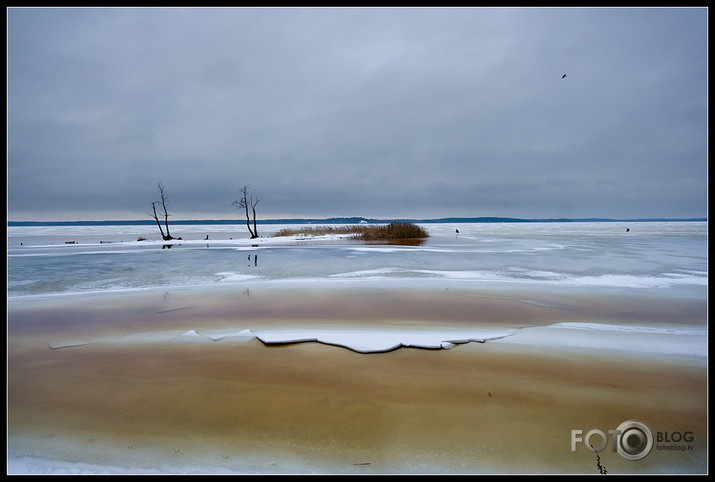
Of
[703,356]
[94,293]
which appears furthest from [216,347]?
[703,356]

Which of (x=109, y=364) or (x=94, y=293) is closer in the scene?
(x=109, y=364)

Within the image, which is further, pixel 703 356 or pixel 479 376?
pixel 703 356

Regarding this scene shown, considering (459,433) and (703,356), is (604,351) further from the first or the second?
(459,433)

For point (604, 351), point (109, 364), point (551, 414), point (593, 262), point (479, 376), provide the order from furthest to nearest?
point (593, 262) < point (604, 351) < point (109, 364) < point (479, 376) < point (551, 414)

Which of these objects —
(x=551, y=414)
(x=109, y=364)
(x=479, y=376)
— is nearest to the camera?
(x=551, y=414)

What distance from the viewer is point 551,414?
340cm

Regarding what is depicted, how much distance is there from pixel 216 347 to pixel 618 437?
204 inches

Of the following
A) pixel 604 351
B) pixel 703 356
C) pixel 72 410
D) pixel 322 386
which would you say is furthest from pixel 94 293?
pixel 703 356
